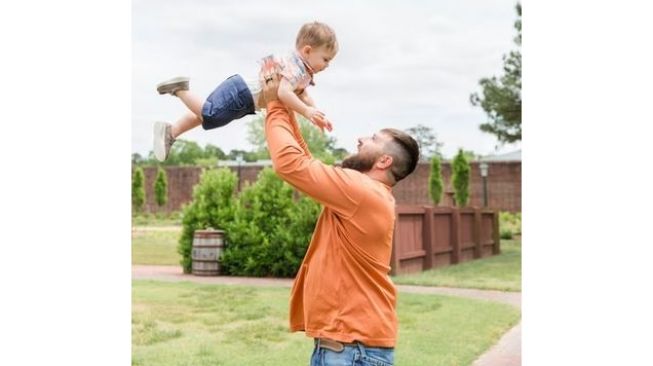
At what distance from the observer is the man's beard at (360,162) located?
175cm

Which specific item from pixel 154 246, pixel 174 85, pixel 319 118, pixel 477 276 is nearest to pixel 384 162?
pixel 319 118

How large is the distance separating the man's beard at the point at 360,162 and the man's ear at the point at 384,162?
1cm

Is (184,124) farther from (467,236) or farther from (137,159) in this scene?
(137,159)

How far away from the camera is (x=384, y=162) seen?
5.70 ft

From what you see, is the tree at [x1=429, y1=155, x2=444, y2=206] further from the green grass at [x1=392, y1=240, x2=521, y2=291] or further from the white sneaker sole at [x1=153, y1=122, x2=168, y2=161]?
the white sneaker sole at [x1=153, y1=122, x2=168, y2=161]

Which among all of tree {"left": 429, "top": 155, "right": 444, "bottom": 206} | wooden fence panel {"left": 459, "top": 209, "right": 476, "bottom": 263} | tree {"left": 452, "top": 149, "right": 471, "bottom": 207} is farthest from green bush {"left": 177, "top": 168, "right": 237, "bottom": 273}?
tree {"left": 452, "top": 149, "right": 471, "bottom": 207}

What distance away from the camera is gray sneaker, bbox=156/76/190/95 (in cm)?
188

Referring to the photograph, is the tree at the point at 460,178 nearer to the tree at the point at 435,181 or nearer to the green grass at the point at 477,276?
the tree at the point at 435,181

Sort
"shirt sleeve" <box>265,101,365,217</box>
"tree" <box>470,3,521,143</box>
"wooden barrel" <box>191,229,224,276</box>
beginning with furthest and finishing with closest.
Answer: "tree" <box>470,3,521,143</box>
"wooden barrel" <box>191,229,224,276</box>
"shirt sleeve" <box>265,101,365,217</box>

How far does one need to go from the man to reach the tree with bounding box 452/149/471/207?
7893mm
